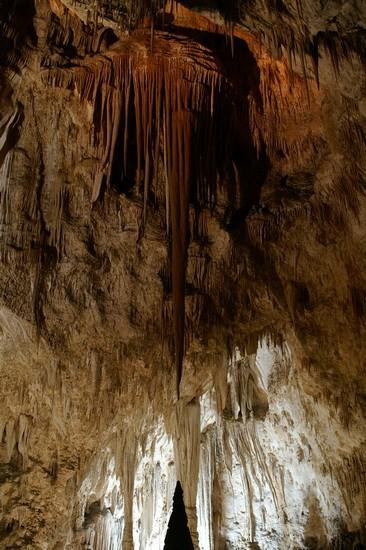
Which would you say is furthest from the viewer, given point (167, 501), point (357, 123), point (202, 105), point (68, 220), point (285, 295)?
point (167, 501)

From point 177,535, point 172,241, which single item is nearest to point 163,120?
point 172,241

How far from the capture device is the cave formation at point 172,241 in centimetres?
384

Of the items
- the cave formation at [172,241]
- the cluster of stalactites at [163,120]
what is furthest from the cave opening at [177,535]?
the cluster of stalactites at [163,120]

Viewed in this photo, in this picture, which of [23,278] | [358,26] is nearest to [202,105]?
[358,26]

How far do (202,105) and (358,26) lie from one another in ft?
4.26

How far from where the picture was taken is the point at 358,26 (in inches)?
134

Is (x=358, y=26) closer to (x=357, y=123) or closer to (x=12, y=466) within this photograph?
(x=357, y=123)

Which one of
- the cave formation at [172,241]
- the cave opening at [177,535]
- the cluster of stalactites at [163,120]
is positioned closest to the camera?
the cave formation at [172,241]

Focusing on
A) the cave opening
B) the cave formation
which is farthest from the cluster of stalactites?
the cave opening

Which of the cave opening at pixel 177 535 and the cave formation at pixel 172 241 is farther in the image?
the cave opening at pixel 177 535

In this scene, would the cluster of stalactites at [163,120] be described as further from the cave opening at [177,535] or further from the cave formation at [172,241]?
the cave opening at [177,535]

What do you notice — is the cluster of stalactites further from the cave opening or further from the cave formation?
the cave opening

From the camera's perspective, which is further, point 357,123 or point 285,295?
point 285,295

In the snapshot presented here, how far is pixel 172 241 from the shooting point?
4.43 metres
